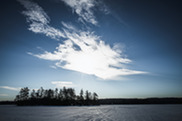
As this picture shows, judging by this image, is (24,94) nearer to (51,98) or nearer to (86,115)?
(51,98)

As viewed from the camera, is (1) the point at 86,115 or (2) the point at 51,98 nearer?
(1) the point at 86,115

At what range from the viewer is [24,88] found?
122m

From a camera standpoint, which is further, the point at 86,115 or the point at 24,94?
the point at 24,94

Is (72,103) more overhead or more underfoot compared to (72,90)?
more underfoot

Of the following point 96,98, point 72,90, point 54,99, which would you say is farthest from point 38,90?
point 96,98

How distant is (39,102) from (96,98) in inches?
2960

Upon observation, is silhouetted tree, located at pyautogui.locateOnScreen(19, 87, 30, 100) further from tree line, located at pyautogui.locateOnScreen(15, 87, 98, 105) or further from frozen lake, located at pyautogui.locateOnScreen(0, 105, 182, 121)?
frozen lake, located at pyautogui.locateOnScreen(0, 105, 182, 121)

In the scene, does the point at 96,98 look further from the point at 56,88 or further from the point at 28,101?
the point at 28,101

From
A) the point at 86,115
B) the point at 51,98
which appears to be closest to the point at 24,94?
the point at 51,98

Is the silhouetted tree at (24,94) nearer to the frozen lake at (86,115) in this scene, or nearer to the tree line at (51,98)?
the tree line at (51,98)

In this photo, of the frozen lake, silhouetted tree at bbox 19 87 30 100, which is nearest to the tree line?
silhouetted tree at bbox 19 87 30 100

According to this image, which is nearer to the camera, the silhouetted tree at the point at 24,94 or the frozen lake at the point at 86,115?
the frozen lake at the point at 86,115

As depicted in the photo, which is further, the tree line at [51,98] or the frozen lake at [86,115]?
the tree line at [51,98]

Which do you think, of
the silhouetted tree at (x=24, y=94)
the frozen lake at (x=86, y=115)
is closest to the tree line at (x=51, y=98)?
the silhouetted tree at (x=24, y=94)
